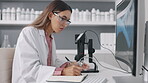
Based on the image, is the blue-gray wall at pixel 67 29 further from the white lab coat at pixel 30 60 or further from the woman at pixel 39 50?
the white lab coat at pixel 30 60

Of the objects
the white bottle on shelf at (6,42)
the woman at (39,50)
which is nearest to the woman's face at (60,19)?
the woman at (39,50)

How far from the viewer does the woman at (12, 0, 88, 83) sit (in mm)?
1139

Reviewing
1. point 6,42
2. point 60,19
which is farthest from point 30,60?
point 6,42

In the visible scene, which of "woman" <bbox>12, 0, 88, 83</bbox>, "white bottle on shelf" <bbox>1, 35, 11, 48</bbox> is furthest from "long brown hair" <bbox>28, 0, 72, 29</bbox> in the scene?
"white bottle on shelf" <bbox>1, 35, 11, 48</bbox>

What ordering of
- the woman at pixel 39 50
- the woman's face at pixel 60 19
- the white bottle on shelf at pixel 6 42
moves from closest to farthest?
the woman at pixel 39 50 < the woman's face at pixel 60 19 < the white bottle on shelf at pixel 6 42

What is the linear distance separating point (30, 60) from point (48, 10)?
0.41 metres

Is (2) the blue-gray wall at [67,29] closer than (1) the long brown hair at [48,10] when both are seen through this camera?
No

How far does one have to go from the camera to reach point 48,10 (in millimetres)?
1482

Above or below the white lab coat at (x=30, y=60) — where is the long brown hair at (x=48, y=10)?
above

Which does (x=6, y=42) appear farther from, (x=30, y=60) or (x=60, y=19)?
(x=30, y=60)

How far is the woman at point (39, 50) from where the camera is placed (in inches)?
44.8

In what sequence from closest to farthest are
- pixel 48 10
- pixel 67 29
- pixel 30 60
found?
pixel 30 60 → pixel 48 10 → pixel 67 29

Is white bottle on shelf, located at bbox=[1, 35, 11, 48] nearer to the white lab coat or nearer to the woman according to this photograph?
the woman

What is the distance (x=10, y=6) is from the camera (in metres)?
3.14
